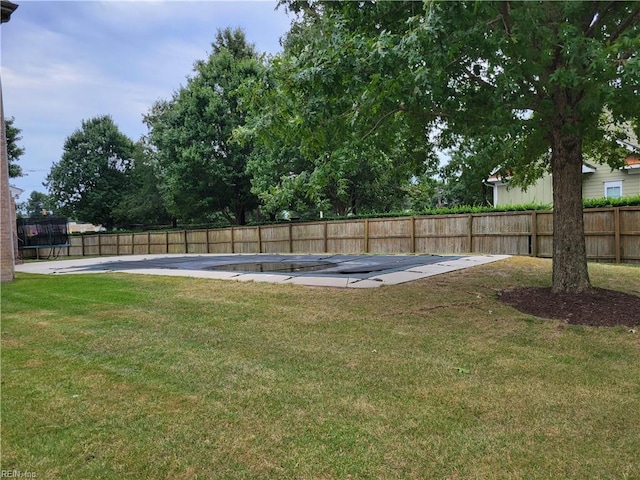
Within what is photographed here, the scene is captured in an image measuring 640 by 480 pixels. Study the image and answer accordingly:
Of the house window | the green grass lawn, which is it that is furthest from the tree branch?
the house window

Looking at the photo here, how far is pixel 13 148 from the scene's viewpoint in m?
25.2

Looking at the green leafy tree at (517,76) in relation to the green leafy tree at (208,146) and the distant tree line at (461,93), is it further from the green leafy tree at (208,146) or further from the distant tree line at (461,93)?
the green leafy tree at (208,146)

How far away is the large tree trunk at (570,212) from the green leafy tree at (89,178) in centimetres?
3194

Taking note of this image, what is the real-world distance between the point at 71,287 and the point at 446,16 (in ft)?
25.4

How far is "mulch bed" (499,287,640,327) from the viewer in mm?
4629

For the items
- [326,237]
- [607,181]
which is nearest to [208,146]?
[326,237]

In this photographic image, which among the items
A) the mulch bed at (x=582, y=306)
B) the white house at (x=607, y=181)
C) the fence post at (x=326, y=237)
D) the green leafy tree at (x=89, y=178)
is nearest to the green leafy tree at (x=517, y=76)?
the mulch bed at (x=582, y=306)

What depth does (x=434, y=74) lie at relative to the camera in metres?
3.99

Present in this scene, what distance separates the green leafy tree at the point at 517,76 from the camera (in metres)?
A: 3.84

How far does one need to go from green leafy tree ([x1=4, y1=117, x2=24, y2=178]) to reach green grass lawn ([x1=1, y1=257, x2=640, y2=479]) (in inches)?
1013

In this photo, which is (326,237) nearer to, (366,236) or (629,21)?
(366,236)

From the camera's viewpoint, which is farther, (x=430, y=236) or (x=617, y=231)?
(x=430, y=236)

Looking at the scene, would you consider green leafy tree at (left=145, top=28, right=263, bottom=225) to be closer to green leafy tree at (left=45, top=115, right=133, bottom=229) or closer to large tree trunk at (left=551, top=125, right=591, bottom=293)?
green leafy tree at (left=45, top=115, right=133, bottom=229)

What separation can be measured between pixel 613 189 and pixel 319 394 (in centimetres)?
1663
